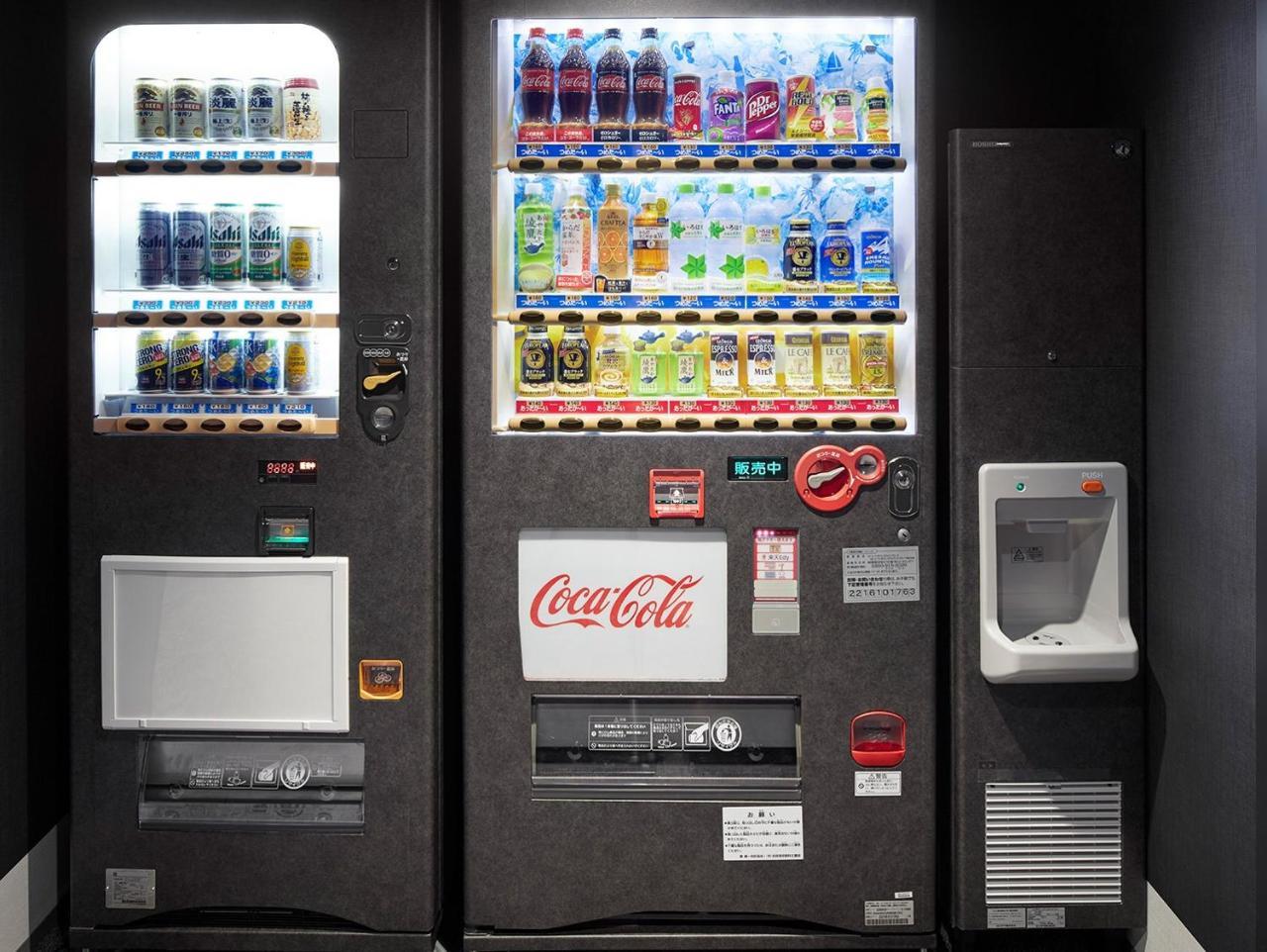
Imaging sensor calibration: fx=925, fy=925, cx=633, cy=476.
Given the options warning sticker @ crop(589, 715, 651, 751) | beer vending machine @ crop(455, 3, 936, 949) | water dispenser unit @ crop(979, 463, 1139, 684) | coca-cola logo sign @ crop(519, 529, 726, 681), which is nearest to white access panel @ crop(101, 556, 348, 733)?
beer vending machine @ crop(455, 3, 936, 949)

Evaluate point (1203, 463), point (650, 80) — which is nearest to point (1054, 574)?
point (1203, 463)

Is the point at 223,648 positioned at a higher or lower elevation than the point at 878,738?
higher

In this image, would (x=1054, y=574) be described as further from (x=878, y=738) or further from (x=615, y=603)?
(x=615, y=603)

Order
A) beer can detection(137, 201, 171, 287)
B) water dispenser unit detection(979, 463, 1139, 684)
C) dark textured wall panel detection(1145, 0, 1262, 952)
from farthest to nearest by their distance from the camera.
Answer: beer can detection(137, 201, 171, 287) < water dispenser unit detection(979, 463, 1139, 684) < dark textured wall panel detection(1145, 0, 1262, 952)

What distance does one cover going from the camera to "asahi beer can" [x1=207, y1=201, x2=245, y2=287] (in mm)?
2396

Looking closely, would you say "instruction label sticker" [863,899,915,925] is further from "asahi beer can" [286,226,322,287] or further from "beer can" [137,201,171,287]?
"beer can" [137,201,171,287]

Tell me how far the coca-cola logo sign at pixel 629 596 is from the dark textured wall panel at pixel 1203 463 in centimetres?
115

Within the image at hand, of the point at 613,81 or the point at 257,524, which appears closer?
the point at 257,524

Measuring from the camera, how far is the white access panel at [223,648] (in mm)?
2346

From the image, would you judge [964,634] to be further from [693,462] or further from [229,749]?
[229,749]

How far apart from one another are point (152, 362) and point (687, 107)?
154cm

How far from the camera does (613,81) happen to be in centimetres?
245

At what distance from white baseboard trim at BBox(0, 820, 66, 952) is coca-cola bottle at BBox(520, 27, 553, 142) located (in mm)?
2307

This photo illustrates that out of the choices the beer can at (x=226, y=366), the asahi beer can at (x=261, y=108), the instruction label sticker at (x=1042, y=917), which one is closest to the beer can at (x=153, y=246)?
the beer can at (x=226, y=366)
